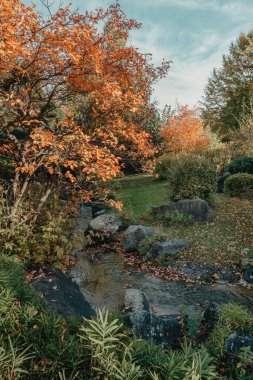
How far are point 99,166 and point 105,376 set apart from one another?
430cm

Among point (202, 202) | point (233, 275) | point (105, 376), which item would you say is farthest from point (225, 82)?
point (105, 376)

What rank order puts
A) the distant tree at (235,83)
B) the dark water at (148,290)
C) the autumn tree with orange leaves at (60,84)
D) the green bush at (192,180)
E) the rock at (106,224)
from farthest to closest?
Answer: 1. the distant tree at (235,83)
2. the green bush at (192,180)
3. the rock at (106,224)
4. the dark water at (148,290)
5. the autumn tree with orange leaves at (60,84)

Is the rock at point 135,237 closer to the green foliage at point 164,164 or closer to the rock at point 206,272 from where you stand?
the rock at point 206,272

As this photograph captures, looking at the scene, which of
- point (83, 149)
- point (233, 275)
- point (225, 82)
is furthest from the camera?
point (225, 82)

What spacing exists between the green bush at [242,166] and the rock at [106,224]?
8.32 m

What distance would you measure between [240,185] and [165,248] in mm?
6918

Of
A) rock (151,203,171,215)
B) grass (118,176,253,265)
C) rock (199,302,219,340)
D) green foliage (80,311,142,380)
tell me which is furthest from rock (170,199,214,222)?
green foliage (80,311,142,380)

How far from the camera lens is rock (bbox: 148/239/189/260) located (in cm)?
913

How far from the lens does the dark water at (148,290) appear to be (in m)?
6.71

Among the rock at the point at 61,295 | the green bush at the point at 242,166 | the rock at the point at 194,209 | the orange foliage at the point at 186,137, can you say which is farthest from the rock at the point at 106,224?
the orange foliage at the point at 186,137

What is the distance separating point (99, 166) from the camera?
5.87 metres

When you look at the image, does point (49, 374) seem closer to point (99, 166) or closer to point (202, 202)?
point (99, 166)

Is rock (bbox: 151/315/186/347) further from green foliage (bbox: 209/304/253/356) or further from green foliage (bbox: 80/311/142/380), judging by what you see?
green foliage (bbox: 80/311/142/380)

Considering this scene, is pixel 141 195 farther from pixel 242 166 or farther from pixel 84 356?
pixel 84 356
